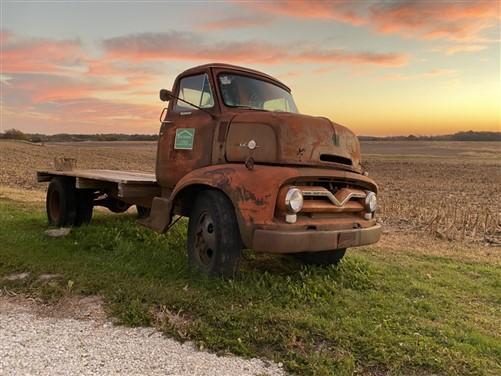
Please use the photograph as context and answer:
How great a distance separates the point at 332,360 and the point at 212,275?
A: 1.81m

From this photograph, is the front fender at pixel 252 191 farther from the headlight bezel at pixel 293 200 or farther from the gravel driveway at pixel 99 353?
the gravel driveway at pixel 99 353

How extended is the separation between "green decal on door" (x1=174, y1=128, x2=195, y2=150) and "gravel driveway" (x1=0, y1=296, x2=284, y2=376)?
A: 2.51 metres

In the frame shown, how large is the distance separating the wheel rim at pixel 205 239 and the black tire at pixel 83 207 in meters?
3.94

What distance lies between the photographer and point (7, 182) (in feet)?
56.0

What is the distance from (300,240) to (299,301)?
685mm

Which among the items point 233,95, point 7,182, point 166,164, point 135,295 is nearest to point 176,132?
point 166,164

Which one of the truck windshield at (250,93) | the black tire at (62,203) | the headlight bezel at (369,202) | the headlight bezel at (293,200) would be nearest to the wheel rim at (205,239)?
the headlight bezel at (293,200)

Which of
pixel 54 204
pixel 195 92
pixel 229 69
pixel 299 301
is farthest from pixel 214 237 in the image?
pixel 54 204

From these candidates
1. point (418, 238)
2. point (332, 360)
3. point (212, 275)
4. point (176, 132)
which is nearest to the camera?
point (332, 360)

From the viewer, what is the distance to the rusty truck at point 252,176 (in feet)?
14.8

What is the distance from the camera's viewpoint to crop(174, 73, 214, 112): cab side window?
5762 mm

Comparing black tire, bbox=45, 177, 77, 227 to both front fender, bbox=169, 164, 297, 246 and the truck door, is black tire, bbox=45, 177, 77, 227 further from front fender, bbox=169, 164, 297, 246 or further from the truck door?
front fender, bbox=169, 164, 297, 246

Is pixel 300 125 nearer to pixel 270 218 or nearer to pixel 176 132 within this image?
pixel 270 218

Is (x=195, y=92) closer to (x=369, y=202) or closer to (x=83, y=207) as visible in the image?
(x=369, y=202)
